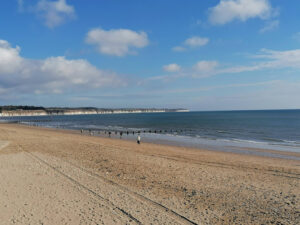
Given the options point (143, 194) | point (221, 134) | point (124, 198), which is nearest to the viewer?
point (124, 198)

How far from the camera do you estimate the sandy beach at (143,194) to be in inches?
245

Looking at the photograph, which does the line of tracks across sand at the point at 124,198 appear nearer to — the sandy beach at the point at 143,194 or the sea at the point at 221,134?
the sandy beach at the point at 143,194

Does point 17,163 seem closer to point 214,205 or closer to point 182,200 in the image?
point 182,200

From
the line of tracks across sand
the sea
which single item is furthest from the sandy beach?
the sea

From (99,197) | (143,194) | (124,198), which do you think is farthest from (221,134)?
(99,197)

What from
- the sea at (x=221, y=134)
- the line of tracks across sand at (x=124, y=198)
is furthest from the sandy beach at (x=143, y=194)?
the sea at (x=221, y=134)

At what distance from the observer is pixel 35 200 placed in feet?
23.6

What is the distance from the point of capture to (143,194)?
7855 mm

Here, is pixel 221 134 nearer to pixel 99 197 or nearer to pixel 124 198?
pixel 124 198

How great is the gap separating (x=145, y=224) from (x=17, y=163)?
8.85 metres

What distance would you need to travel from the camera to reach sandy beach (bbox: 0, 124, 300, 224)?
6.22m

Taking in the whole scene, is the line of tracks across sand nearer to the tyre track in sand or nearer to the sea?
the tyre track in sand

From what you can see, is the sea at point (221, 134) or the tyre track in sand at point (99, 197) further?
the sea at point (221, 134)

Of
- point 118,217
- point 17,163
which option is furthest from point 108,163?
point 118,217
